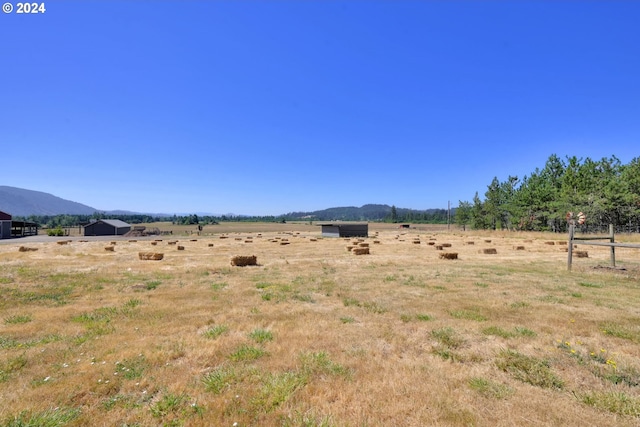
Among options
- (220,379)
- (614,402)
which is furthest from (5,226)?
(614,402)

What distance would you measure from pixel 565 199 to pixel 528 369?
196 feet

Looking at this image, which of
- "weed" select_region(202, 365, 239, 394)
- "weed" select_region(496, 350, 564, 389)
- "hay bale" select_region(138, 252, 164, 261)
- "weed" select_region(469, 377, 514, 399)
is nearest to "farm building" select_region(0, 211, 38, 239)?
"hay bale" select_region(138, 252, 164, 261)

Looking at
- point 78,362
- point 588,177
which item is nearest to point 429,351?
point 78,362

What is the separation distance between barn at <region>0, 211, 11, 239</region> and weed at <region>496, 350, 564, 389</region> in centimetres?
7594

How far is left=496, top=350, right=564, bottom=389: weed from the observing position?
459 centimetres

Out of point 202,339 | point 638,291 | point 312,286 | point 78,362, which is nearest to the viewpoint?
point 78,362

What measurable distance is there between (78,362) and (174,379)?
7.02ft

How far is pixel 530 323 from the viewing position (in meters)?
7.37

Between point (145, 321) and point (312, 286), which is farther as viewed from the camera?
point (312, 286)

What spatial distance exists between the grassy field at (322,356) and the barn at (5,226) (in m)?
60.3

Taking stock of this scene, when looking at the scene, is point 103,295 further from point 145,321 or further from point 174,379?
point 174,379

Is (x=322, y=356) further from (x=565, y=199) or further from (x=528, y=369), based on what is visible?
(x=565, y=199)

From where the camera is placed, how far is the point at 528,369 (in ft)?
16.3

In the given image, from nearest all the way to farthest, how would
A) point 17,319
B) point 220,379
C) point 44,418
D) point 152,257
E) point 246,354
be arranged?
point 44,418 < point 220,379 < point 246,354 < point 17,319 < point 152,257
